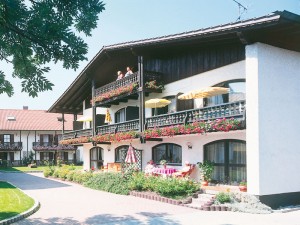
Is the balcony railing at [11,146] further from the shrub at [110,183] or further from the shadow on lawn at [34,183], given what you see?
Answer: the shrub at [110,183]

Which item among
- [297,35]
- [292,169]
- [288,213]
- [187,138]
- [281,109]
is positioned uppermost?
[297,35]

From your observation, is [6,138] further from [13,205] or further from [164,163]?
[13,205]

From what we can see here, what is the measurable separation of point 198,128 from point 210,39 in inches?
163

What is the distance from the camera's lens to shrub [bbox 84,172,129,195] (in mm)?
18672

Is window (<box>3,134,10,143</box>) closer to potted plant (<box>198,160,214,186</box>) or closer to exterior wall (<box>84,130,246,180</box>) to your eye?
exterior wall (<box>84,130,246,180</box>)

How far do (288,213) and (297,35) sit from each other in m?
7.05

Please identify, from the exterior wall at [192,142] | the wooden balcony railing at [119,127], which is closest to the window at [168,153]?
the exterior wall at [192,142]

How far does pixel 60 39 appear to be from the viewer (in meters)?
7.09

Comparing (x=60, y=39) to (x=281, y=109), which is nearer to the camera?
(x=60, y=39)

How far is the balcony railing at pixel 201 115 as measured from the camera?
14.6 m

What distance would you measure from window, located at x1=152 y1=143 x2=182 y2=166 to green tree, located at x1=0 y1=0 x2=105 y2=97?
12622 millimetres

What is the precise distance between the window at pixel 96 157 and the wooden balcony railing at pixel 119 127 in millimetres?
3652

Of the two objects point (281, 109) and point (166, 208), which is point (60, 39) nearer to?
point (166, 208)

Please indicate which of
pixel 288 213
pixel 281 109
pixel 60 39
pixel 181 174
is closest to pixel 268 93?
pixel 281 109
